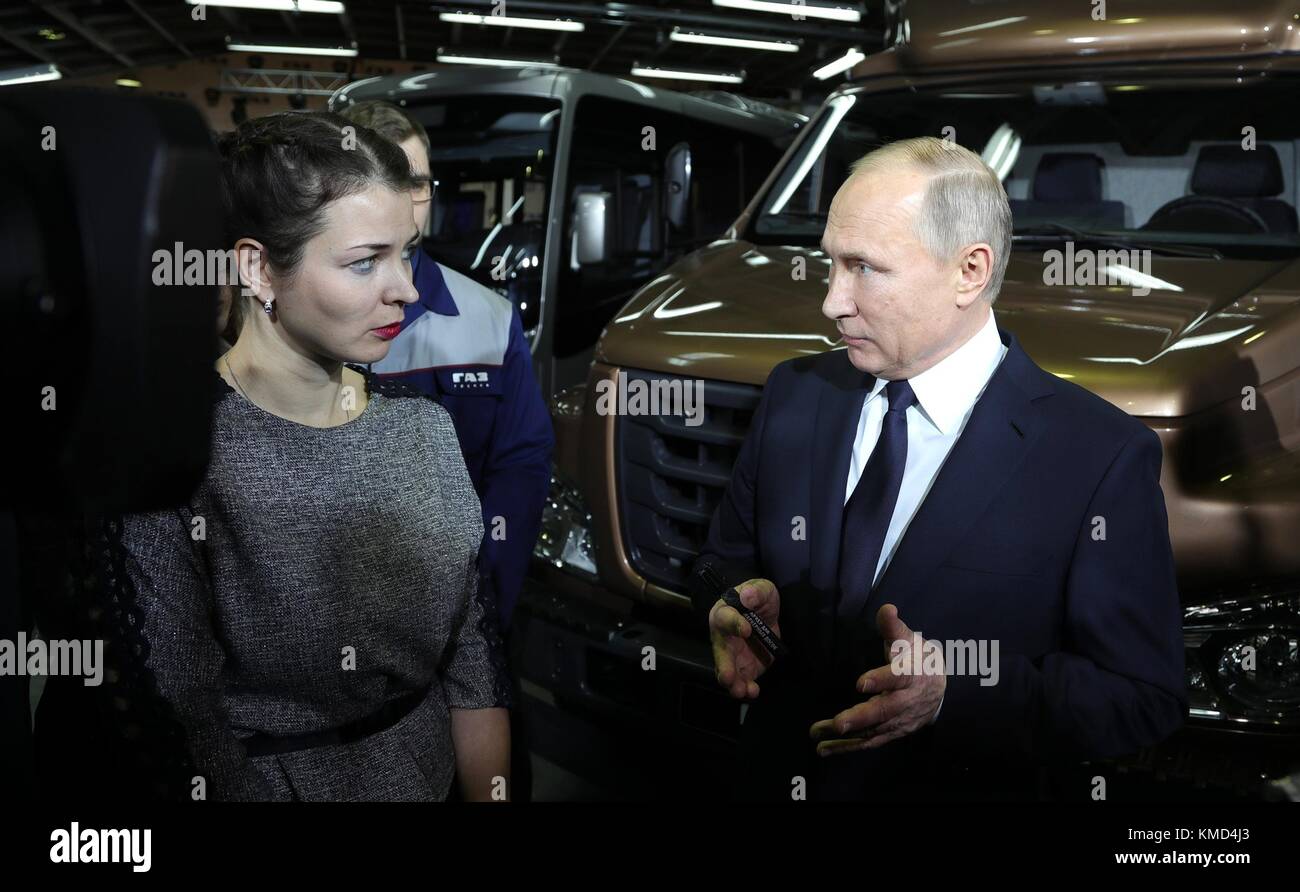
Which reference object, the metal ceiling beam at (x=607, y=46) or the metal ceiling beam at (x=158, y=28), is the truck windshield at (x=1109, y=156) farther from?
the metal ceiling beam at (x=158, y=28)

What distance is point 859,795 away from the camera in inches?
77.7

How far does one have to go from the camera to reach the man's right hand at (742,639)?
6.19 ft

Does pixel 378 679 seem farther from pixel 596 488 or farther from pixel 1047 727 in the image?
pixel 596 488

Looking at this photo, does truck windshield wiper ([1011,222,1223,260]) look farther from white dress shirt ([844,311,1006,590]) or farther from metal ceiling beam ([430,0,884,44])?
metal ceiling beam ([430,0,884,44])

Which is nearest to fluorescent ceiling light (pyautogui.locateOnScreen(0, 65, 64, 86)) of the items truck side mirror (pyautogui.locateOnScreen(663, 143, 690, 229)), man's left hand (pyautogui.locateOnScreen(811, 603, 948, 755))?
truck side mirror (pyautogui.locateOnScreen(663, 143, 690, 229))

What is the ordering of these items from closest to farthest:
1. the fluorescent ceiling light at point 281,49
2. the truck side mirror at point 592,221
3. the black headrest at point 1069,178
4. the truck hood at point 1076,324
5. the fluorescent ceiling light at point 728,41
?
the truck hood at point 1076,324 < the black headrest at point 1069,178 < the truck side mirror at point 592,221 < the fluorescent ceiling light at point 728,41 < the fluorescent ceiling light at point 281,49

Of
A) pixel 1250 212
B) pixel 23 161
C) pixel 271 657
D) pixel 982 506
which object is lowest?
pixel 271 657

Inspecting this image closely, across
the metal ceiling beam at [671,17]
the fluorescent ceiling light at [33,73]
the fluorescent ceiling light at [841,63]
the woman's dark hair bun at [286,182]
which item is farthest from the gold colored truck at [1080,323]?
the fluorescent ceiling light at [33,73]

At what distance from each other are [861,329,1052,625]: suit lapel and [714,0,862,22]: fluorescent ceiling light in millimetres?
13531

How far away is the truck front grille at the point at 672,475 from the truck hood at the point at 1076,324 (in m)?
0.12

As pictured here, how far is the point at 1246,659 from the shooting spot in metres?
2.18

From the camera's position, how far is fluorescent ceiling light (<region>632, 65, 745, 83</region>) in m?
21.0

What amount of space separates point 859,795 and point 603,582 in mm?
1310

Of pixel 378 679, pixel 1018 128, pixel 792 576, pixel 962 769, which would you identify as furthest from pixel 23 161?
pixel 1018 128
